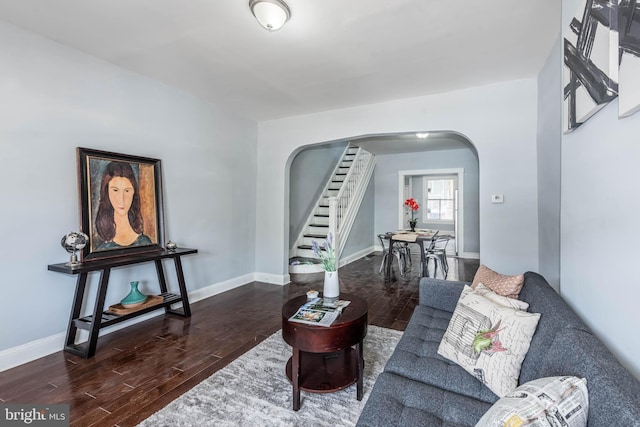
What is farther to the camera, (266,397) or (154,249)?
(154,249)

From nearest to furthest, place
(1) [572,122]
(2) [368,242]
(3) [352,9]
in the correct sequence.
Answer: (1) [572,122]
(3) [352,9]
(2) [368,242]

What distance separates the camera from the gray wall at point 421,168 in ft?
24.3

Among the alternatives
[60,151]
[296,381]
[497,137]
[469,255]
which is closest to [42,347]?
[60,151]

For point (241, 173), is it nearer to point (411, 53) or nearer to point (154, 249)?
point (154, 249)

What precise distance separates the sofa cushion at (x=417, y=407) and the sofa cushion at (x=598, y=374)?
1.15ft

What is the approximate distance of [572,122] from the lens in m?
1.69

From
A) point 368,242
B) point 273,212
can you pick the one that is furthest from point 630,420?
point 368,242

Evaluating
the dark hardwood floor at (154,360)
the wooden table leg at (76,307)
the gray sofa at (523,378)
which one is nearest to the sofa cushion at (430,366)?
the gray sofa at (523,378)

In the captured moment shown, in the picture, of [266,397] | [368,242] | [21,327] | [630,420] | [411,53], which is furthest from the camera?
[368,242]

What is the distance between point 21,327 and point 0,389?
0.50 m

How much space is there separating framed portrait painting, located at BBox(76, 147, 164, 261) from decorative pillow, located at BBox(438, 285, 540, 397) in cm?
302

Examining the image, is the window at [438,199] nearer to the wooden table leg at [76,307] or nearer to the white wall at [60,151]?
the white wall at [60,151]

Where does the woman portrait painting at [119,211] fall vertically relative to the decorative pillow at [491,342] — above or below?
above

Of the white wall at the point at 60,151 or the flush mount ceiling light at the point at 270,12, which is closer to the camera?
the flush mount ceiling light at the point at 270,12
